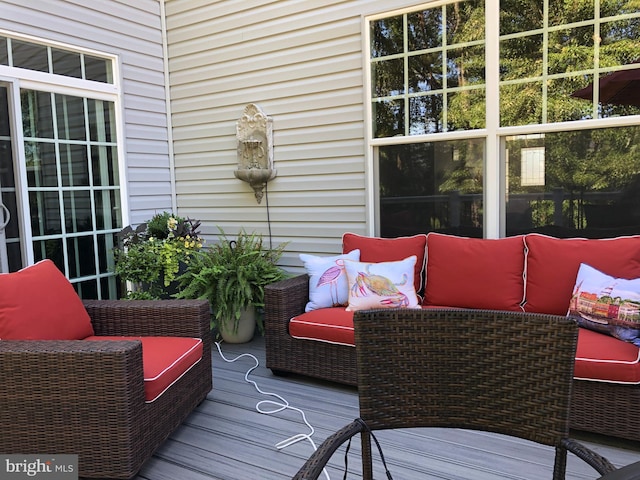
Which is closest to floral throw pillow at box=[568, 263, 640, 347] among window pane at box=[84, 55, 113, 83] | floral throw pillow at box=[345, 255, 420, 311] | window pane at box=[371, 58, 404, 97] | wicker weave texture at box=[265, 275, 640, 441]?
wicker weave texture at box=[265, 275, 640, 441]

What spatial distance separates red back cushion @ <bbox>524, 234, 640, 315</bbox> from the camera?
2.57 metres

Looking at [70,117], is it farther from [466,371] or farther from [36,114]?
[466,371]

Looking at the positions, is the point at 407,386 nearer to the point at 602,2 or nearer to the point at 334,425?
the point at 334,425

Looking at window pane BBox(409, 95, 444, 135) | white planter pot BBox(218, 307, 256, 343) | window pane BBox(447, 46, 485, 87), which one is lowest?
white planter pot BBox(218, 307, 256, 343)

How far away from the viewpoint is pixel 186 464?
217 cm

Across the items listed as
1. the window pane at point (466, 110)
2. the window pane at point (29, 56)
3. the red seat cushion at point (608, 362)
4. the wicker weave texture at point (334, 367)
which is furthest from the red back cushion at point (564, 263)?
the window pane at point (29, 56)

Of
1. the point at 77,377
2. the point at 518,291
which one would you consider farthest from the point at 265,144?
the point at 77,377

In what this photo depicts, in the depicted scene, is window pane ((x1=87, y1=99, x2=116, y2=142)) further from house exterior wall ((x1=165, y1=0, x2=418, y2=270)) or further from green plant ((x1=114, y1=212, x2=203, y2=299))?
green plant ((x1=114, y1=212, x2=203, y2=299))

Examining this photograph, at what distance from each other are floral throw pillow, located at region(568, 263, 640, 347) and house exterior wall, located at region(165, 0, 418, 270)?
62.8 inches

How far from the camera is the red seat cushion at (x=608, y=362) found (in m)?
2.12

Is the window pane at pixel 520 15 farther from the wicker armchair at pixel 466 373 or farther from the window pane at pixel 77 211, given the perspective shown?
the window pane at pixel 77 211

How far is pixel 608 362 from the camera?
7.05 ft

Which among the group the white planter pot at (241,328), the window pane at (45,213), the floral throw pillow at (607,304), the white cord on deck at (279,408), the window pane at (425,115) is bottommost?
the white cord on deck at (279,408)

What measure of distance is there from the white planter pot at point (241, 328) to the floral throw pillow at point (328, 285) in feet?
2.78
